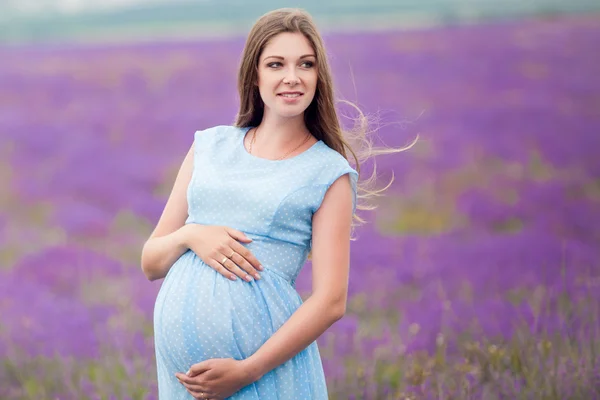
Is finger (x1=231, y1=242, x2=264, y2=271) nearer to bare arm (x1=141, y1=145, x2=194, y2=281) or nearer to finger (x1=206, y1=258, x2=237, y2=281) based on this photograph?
finger (x1=206, y1=258, x2=237, y2=281)

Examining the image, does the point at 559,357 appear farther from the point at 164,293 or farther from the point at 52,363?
the point at 52,363

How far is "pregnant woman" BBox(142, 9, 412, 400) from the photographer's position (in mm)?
1955

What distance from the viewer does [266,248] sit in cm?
203

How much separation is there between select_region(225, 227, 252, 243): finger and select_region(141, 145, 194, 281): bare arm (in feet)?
0.45

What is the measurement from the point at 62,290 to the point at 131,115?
6943mm

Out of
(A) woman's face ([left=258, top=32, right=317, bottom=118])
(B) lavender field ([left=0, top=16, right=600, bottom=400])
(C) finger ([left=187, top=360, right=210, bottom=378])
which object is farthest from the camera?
(B) lavender field ([left=0, top=16, right=600, bottom=400])

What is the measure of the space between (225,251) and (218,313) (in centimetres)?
A: 15

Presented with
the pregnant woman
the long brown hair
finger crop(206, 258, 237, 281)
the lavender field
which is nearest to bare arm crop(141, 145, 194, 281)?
the pregnant woman

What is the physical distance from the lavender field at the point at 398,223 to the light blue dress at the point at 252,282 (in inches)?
16.6

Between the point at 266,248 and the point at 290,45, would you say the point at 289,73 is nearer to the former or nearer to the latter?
the point at 290,45

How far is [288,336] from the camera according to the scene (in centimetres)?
193

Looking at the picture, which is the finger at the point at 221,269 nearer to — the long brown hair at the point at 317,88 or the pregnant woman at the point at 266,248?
the pregnant woman at the point at 266,248

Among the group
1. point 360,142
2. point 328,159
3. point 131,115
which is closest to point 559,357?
point 360,142

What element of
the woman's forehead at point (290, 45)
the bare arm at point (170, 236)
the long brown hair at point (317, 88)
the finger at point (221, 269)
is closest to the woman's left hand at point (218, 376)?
the finger at point (221, 269)
